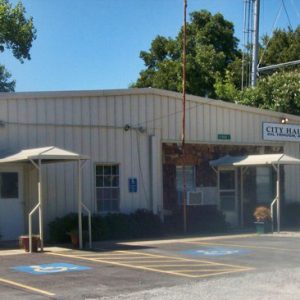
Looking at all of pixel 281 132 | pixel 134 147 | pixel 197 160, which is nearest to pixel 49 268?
pixel 134 147

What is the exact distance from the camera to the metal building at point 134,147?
755 inches

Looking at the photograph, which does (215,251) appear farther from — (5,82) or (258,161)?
(5,82)

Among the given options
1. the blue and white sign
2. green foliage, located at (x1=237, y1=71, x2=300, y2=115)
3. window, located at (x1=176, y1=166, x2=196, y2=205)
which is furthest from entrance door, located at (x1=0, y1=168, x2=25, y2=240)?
green foliage, located at (x1=237, y1=71, x2=300, y2=115)

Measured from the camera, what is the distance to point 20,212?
19.1 metres

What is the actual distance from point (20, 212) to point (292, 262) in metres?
8.96

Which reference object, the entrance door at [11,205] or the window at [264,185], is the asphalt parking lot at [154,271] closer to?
the entrance door at [11,205]

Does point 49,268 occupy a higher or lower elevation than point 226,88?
lower

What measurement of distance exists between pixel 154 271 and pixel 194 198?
428 inches

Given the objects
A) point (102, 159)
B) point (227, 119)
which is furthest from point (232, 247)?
point (227, 119)

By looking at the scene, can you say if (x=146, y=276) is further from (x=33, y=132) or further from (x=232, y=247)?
(x=33, y=132)

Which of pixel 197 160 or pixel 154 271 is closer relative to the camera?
pixel 154 271

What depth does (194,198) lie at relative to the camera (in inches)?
908

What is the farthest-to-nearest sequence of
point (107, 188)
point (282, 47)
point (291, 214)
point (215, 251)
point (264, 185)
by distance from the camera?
point (282, 47) → point (291, 214) → point (264, 185) → point (107, 188) → point (215, 251)

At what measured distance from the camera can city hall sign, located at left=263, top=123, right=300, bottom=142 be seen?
25609mm
